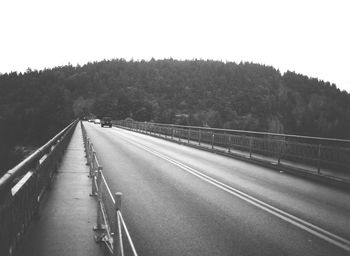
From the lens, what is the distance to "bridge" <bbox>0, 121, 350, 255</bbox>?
5324 millimetres

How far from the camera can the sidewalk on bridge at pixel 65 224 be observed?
5320 millimetres

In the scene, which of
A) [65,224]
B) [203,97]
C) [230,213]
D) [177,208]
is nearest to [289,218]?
[230,213]

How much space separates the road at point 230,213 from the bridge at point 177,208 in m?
0.02

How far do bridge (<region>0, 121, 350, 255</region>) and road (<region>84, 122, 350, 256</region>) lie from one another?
20mm

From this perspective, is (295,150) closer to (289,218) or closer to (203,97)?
(289,218)

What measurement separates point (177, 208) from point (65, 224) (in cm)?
242

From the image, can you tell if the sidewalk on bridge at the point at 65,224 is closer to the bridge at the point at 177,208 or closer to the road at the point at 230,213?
the bridge at the point at 177,208

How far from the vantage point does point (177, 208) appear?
7.97 metres

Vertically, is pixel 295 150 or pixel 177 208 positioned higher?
pixel 295 150

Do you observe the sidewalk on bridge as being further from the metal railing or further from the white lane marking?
the metal railing

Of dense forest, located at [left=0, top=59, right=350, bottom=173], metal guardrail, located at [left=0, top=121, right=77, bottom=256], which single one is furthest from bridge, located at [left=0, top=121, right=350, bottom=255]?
dense forest, located at [left=0, top=59, right=350, bottom=173]

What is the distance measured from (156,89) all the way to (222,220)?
636 ft

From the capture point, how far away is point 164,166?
1504cm

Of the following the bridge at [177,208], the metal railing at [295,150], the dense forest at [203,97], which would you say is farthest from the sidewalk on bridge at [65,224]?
the dense forest at [203,97]
